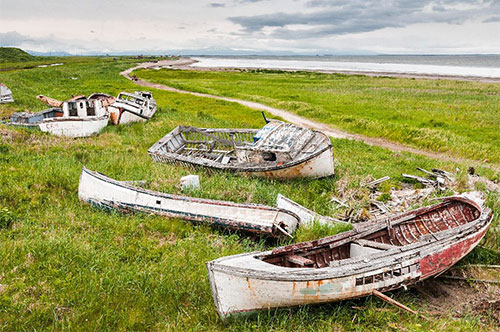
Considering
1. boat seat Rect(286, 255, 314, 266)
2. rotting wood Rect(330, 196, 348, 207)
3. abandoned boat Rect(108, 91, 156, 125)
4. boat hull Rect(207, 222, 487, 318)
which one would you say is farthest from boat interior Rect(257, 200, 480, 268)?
abandoned boat Rect(108, 91, 156, 125)

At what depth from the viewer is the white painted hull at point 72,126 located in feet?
58.5

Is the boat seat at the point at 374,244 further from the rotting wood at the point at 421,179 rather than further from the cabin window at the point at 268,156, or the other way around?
the rotting wood at the point at 421,179

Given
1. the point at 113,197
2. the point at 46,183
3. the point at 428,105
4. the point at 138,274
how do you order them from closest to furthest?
1. the point at 138,274
2. the point at 113,197
3. the point at 46,183
4. the point at 428,105

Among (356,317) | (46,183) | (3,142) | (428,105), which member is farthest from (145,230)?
(428,105)

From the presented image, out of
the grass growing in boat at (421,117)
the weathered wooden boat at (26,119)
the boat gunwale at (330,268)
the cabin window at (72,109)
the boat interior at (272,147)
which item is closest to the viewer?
the boat gunwale at (330,268)

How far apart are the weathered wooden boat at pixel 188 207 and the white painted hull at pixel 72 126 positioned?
371 inches

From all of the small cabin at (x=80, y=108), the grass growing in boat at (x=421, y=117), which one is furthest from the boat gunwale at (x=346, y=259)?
the small cabin at (x=80, y=108)

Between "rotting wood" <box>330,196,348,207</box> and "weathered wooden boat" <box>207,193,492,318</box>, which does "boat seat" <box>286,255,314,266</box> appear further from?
"rotting wood" <box>330,196,348,207</box>

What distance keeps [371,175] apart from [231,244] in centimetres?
685

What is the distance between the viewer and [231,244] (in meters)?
8.13

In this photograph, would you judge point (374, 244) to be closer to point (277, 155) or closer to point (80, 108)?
point (277, 155)

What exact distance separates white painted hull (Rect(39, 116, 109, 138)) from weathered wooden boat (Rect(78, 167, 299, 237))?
9.41 metres

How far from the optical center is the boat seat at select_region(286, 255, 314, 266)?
636 cm

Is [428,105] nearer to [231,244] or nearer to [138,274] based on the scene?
[231,244]
